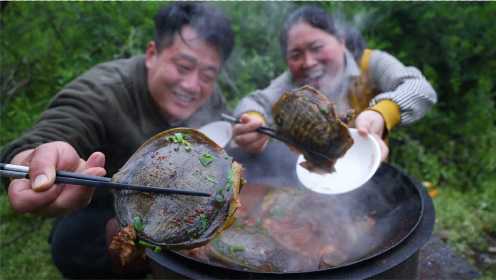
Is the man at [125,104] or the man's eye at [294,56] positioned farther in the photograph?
the man's eye at [294,56]

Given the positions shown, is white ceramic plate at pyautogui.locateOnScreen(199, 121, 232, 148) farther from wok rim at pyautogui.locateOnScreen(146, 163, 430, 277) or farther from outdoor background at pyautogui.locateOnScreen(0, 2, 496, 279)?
outdoor background at pyautogui.locateOnScreen(0, 2, 496, 279)

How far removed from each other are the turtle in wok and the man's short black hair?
1.56 metres

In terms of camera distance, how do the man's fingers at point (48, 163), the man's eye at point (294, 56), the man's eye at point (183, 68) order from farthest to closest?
1. the man's eye at point (294, 56)
2. the man's eye at point (183, 68)
3. the man's fingers at point (48, 163)

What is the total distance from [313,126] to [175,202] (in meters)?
1.24

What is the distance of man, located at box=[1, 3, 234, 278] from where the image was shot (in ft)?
9.59

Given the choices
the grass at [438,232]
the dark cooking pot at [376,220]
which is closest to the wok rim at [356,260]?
the dark cooking pot at [376,220]

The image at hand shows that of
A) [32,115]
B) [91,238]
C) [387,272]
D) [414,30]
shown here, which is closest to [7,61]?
[32,115]

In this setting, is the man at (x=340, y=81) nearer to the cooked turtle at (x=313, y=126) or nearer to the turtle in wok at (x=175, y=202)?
the cooked turtle at (x=313, y=126)

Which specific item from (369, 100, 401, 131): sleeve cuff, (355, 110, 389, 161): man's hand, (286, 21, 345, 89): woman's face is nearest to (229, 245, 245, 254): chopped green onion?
(355, 110, 389, 161): man's hand

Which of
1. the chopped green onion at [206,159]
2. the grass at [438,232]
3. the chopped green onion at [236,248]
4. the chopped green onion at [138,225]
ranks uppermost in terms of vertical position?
the chopped green onion at [206,159]

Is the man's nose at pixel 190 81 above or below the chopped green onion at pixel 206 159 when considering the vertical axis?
below

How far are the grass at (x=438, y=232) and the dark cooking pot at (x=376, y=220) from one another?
150 centimetres

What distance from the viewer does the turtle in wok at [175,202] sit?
5.94 feet

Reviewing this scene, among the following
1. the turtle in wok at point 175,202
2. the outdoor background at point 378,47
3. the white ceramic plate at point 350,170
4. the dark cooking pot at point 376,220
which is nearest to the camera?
the turtle in wok at point 175,202
